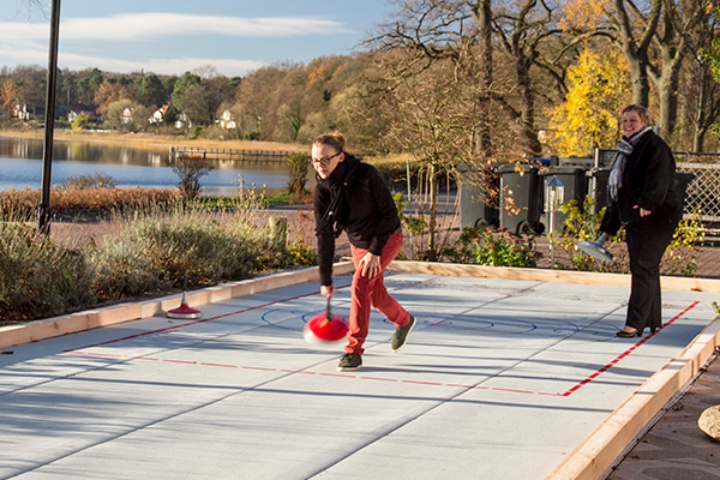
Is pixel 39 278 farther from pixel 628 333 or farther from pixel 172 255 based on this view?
pixel 628 333

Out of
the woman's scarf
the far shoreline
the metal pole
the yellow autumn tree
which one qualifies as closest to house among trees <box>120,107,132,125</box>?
the far shoreline

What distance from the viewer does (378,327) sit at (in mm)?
9875

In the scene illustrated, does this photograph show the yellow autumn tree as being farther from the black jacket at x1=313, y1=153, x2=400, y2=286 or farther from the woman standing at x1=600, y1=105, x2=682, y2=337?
the black jacket at x1=313, y1=153, x2=400, y2=286

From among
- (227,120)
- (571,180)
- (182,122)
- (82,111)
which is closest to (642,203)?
(571,180)

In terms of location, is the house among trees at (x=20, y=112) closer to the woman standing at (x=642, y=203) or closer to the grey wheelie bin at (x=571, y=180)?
the grey wheelie bin at (x=571, y=180)

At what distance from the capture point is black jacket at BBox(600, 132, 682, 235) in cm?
904

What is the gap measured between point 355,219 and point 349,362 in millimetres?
1062

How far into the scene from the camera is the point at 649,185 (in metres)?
9.06

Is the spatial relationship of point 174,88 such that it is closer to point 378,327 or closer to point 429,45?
point 429,45

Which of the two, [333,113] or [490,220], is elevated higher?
[333,113]

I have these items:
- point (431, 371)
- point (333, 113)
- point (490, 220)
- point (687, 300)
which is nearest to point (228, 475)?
point (431, 371)

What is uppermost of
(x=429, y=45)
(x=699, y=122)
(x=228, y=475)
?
(x=429, y=45)

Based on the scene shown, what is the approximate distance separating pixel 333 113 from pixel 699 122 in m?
40.3

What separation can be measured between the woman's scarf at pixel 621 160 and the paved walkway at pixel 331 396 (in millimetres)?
1353
